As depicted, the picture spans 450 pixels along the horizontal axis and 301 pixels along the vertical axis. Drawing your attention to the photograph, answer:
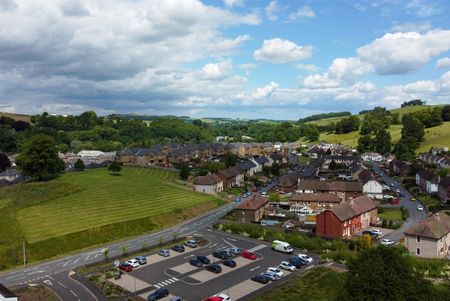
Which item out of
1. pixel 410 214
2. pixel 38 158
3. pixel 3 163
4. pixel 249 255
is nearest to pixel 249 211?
pixel 249 255

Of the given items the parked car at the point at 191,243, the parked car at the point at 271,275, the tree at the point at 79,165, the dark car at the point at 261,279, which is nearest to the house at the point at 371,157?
the tree at the point at 79,165

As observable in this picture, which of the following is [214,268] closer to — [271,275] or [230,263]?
[230,263]

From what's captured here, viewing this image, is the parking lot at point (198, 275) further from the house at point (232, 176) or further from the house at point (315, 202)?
the house at point (232, 176)

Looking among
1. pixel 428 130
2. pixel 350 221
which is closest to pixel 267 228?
pixel 350 221

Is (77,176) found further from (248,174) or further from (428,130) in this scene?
(428,130)

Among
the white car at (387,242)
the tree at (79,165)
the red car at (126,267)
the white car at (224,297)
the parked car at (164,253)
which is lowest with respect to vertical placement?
the parked car at (164,253)

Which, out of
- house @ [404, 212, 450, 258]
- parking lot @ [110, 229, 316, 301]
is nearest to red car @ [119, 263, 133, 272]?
parking lot @ [110, 229, 316, 301]

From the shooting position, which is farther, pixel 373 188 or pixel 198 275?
pixel 373 188
